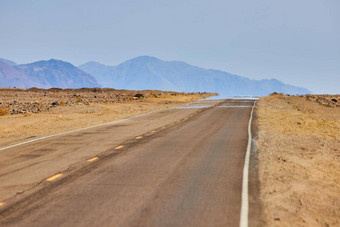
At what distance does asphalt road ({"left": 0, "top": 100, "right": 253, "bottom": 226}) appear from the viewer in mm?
5789

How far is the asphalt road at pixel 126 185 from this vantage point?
579cm

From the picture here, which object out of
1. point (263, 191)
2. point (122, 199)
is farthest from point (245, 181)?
point (122, 199)

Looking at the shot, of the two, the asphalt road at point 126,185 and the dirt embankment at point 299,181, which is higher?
the asphalt road at point 126,185

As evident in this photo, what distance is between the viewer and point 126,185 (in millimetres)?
7695

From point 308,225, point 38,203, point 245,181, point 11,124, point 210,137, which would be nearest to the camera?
point 308,225

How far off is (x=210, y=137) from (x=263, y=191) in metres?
8.38

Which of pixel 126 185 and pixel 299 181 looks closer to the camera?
pixel 126 185

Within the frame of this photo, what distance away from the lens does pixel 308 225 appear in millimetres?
5664

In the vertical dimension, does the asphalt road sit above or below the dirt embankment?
above

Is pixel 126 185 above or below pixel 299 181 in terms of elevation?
above

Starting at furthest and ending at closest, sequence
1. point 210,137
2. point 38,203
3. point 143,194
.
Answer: point 210,137, point 143,194, point 38,203

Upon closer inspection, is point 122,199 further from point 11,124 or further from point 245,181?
point 11,124

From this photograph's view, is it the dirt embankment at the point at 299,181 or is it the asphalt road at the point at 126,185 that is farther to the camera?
→ the dirt embankment at the point at 299,181

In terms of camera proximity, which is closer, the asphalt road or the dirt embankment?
the asphalt road
